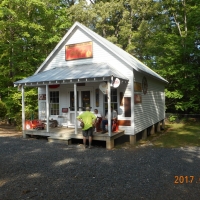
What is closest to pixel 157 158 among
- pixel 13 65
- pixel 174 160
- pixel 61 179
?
pixel 174 160

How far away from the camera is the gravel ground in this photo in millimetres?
4488

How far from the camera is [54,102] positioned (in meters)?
13.0

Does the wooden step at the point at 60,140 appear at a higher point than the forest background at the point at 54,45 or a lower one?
lower

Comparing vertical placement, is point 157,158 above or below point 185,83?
below

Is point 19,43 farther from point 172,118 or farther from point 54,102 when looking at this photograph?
point 172,118

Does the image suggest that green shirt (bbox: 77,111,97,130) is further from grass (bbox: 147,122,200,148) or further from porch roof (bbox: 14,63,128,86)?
grass (bbox: 147,122,200,148)

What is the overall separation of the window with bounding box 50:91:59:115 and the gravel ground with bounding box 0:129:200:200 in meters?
4.46

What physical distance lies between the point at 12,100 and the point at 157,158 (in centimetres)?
1365

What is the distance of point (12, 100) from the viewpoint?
17.0m

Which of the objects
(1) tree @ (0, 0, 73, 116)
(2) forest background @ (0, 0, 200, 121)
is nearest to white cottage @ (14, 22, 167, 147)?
(1) tree @ (0, 0, 73, 116)

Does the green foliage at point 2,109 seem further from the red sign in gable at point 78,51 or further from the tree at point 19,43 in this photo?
the red sign in gable at point 78,51

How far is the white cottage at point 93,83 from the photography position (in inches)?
387

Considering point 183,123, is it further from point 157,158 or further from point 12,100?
point 12,100
